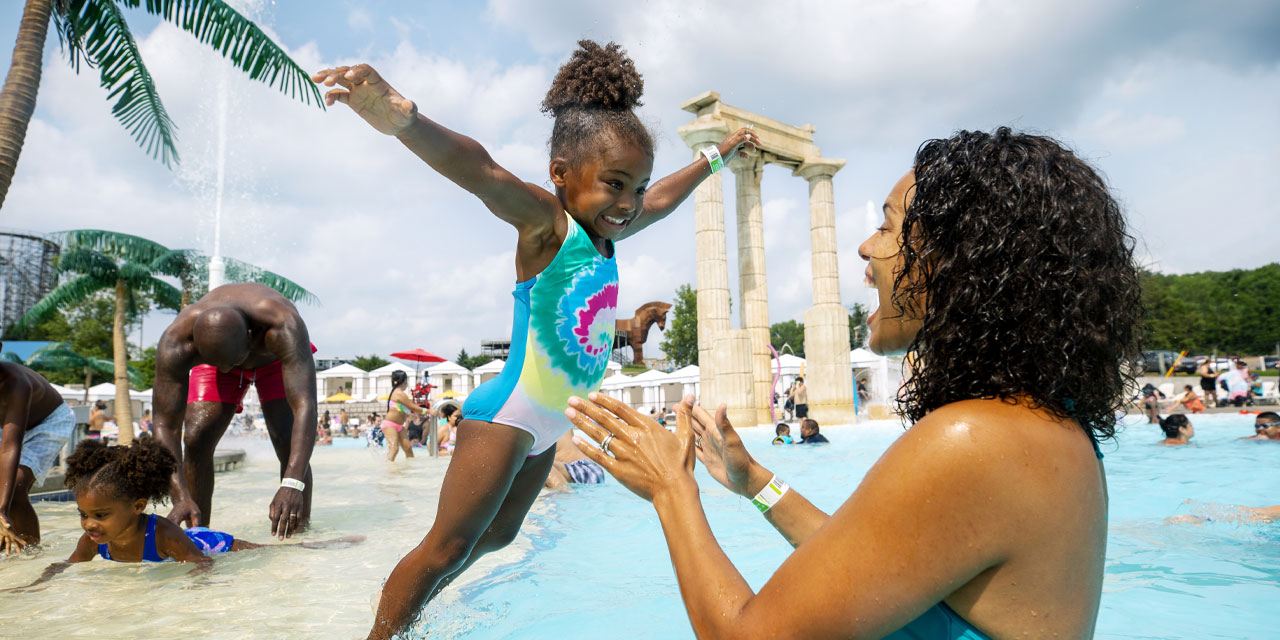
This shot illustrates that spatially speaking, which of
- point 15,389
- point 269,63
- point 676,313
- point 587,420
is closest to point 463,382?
point 676,313

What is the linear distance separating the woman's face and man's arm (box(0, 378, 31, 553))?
519 cm

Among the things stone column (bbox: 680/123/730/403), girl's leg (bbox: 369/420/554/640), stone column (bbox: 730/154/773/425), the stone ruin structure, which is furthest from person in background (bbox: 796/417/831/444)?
girl's leg (bbox: 369/420/554/640)

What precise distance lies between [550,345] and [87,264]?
2108 centimetres

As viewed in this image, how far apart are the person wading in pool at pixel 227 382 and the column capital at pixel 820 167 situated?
2439cm

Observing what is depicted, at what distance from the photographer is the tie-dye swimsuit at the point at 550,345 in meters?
2.53

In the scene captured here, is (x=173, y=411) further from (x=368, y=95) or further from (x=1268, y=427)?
(x=1268, y=427)

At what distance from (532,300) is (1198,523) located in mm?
5750

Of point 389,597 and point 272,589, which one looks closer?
point 389,597

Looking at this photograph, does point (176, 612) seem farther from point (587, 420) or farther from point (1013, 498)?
point (1013, 498)

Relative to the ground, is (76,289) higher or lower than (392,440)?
higher

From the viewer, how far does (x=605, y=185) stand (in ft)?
8.69

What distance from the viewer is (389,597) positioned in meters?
2.49

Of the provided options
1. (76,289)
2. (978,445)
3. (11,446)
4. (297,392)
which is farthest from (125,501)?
(76,289)

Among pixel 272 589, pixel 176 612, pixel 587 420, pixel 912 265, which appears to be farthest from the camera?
pixel 272 589
